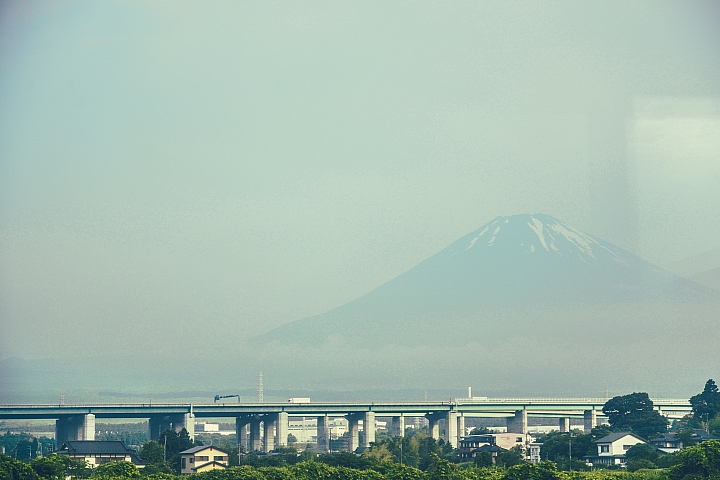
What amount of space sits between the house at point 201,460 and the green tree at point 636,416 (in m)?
16.6

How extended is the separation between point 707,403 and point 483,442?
999cm

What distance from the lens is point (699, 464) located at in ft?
75.3

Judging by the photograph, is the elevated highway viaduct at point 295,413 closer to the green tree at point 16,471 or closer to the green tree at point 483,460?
the green tree at point 483,460

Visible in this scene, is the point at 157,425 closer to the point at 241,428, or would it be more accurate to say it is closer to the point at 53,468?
the point at 241,428

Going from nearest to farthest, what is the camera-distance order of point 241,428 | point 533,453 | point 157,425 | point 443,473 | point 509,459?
point 443,473 < point 509,459 < point 533,453 < point 157,425 < point 241,428

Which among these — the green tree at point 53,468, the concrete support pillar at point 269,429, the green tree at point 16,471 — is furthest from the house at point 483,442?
the green tree at point 16,471

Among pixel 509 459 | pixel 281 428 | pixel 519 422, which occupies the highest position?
pixel 509 459

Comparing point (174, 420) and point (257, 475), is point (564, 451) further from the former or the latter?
point (174, 420)

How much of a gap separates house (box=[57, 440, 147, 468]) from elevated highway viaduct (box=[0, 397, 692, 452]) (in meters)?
12.4

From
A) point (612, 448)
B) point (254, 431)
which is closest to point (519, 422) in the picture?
point (254, 431)

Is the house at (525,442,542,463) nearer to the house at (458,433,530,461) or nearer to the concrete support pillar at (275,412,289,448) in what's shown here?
the house at (458,433,530,461)

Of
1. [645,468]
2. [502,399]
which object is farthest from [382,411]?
[645,468]

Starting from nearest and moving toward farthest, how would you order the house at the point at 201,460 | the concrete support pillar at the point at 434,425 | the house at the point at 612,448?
the house at the point at 201,460 → the house at the point at 612,448 → the concrete support pillar at the point at 434,425

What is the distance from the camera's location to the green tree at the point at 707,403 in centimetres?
4362
